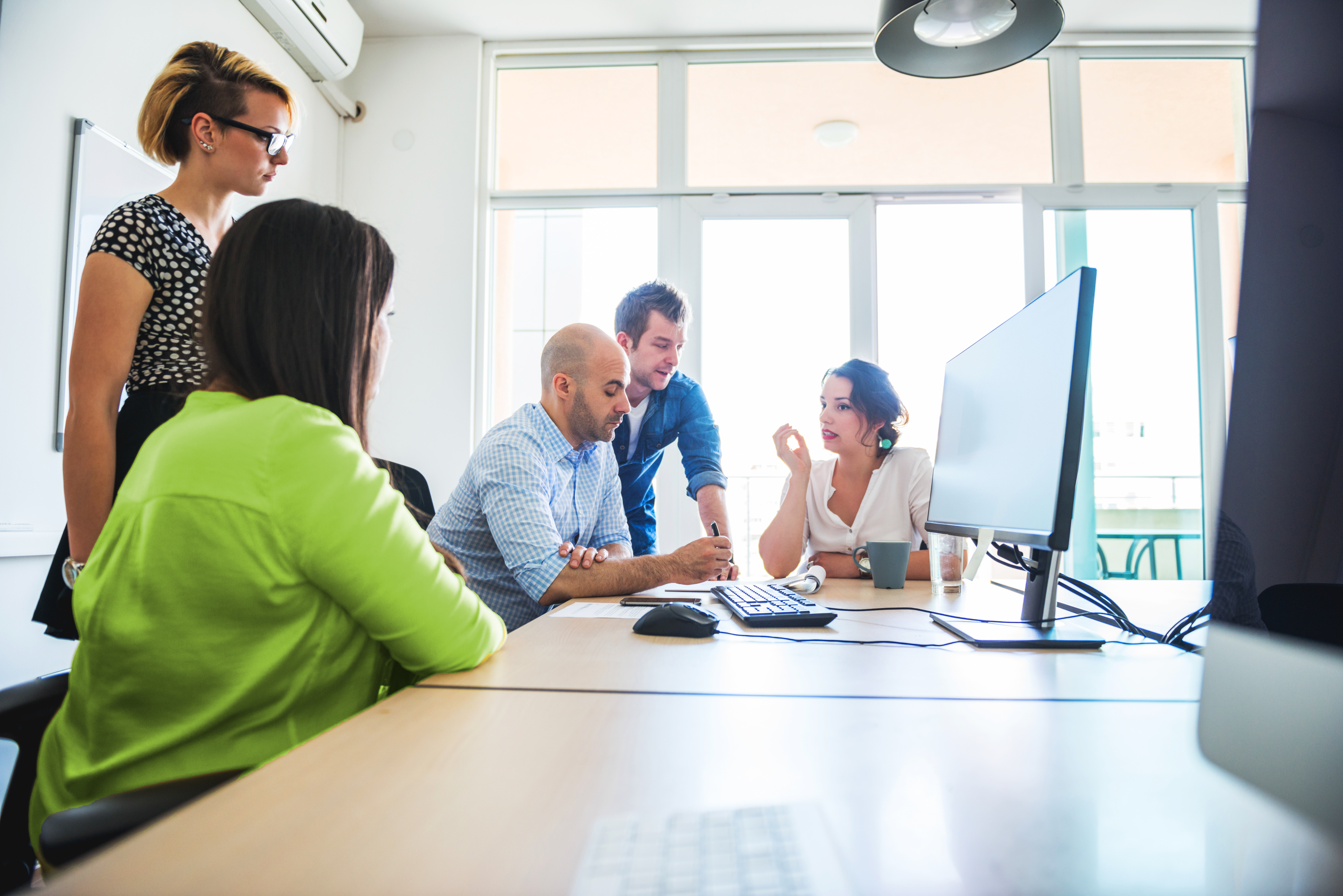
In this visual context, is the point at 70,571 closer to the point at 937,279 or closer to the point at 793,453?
the point at 793,453

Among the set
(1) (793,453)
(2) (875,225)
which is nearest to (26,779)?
(1) (793,453)

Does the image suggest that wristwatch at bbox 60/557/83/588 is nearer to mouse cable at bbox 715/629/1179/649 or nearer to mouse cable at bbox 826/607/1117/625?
mouse cable at bbox 715/629/1179/649

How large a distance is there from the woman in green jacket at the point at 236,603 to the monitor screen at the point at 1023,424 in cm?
74

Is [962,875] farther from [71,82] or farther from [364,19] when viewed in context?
[364,19]

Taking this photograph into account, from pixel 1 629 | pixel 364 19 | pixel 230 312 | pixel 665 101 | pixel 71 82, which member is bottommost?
pixel 1 629

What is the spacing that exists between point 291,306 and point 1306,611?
0.93 metres

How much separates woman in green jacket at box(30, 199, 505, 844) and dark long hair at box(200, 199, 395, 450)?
0.07m

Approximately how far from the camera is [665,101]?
12.2 ft

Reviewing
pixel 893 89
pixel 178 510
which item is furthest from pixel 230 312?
pixel 893 89

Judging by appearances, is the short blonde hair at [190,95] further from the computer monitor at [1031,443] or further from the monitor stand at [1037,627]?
the monitor stand at [1037,627]

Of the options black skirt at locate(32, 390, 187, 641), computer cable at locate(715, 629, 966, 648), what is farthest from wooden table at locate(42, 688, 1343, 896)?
black skirt at locate(32, 390, 187, 641)

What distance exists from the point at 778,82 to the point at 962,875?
3910mm

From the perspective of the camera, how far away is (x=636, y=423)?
2438 mm

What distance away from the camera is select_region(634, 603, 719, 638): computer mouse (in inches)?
40.8
